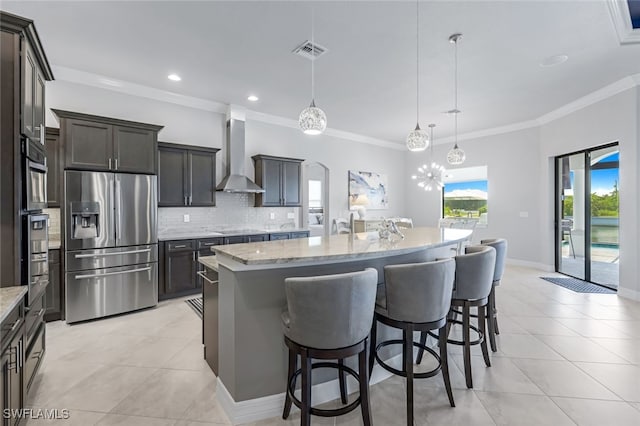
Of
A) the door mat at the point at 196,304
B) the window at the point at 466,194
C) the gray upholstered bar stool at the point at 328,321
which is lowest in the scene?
the door mat at the point at 196,304

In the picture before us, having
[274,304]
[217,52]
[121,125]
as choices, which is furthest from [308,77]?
[274,304]

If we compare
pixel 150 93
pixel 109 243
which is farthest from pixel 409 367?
pixel 150 93

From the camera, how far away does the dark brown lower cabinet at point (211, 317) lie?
2.22 meters

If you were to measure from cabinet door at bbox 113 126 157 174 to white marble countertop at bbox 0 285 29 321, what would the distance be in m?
2.29

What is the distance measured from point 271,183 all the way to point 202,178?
4.08 feet

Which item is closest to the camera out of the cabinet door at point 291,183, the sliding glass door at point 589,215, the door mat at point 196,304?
the door mat at point 196,304

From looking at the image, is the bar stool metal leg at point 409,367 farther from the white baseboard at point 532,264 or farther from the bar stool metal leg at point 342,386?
the white baseboard at point 532,264

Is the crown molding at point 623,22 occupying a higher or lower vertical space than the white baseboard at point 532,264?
higher

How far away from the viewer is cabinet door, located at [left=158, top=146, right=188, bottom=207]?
430 cm

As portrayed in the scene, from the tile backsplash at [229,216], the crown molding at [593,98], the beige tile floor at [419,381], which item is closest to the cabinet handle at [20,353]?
the beige tile floor at [419,381]

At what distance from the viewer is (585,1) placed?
2605mm

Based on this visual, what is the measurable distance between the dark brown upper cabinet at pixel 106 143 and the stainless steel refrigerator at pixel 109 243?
12 centimetres

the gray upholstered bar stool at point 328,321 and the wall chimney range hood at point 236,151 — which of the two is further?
the wall chimney range hood at point 236,151

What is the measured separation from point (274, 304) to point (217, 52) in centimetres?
301
